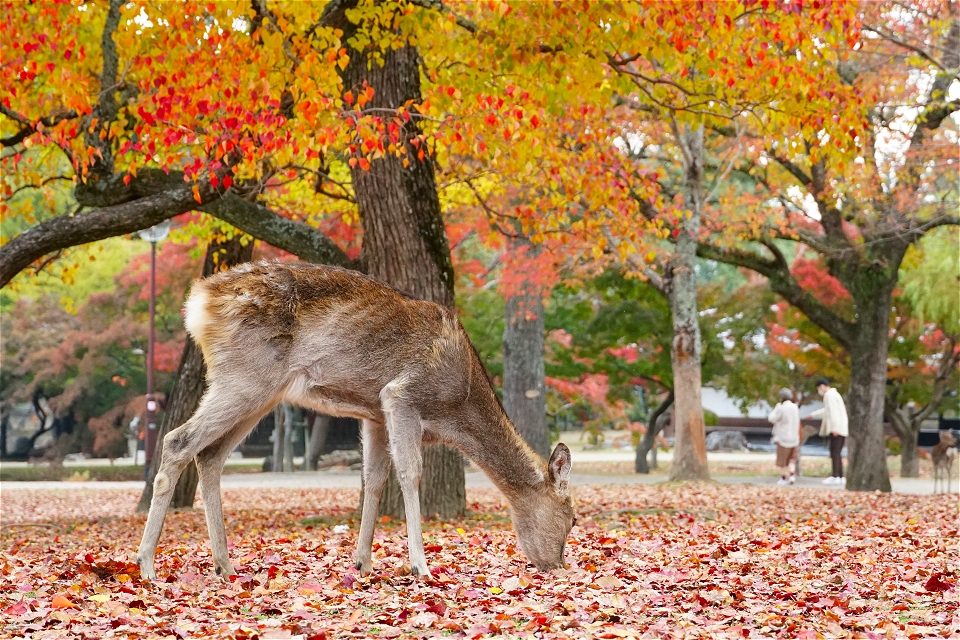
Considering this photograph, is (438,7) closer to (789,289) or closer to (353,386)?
(353,386)

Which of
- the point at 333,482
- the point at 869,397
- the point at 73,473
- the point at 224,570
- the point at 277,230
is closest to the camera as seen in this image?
the point at 224,570

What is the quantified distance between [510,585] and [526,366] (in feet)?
56.8

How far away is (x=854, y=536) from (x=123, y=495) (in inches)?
648

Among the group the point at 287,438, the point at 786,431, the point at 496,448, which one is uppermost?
the point at 786,431

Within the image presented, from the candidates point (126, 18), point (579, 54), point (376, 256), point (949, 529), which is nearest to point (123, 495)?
point (126, 18)

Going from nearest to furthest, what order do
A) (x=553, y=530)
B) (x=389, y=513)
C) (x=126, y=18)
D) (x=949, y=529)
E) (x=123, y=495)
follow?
(x=553, y=530) < (x=949, y=529) < (x=389, y=513) < (x=126, y=18) < (x=123, y=495)

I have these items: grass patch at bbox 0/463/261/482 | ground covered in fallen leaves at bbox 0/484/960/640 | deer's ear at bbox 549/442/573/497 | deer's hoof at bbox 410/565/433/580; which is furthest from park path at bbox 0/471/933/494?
deer's hoof at bbox 410/565/433/580

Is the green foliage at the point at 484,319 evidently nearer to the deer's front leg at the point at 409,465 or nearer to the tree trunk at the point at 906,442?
the tree trunk at the point at 906,442

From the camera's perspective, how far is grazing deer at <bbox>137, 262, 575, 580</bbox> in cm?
649

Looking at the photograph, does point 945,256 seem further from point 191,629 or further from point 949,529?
point 191,629

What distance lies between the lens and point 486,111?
36.0 feet

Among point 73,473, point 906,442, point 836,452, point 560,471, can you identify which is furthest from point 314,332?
point 73,473

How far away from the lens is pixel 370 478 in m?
7.30

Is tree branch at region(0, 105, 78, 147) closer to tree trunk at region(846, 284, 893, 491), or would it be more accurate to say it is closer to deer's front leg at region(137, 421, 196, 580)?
deer's front leg at region(137, 421, 196, 580)
